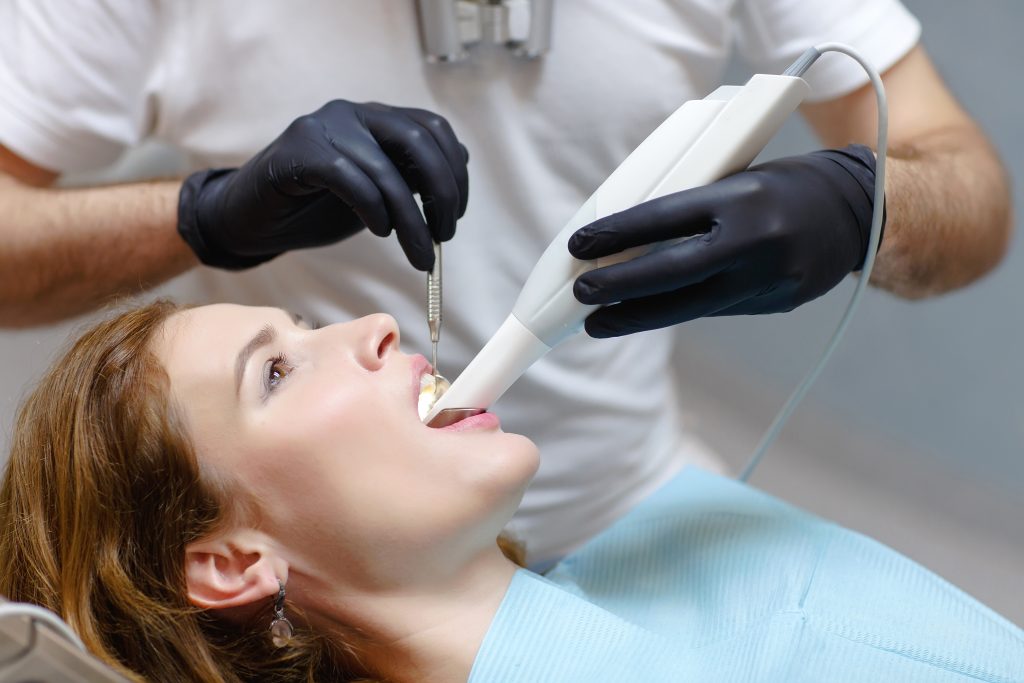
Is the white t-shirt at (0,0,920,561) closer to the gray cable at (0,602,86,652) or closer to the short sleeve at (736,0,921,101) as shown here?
the short sleeve at (736,0,921,101)

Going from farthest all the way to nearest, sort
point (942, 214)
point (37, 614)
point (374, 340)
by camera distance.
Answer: point (942, 214), point (374, 340), point (37, 614)

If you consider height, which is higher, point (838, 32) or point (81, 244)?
point (838, 32)

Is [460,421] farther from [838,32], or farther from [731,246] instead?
[838,32]

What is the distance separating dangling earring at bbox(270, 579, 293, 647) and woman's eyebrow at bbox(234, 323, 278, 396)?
21 cm

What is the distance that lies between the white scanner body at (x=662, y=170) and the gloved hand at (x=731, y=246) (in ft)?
0.06

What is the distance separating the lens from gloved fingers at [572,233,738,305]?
0.83 metres

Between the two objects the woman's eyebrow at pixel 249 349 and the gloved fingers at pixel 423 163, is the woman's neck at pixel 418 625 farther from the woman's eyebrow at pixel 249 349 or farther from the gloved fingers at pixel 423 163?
the gloved fingers at pixel 423 163

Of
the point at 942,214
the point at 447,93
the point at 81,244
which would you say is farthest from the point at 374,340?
the point at 942,214

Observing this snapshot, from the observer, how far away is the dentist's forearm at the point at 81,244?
47.6 inches

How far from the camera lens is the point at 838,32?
3.97 feet

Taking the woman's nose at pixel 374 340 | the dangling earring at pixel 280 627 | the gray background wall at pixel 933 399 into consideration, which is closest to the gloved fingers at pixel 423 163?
the woman's nose at pixel 374 340

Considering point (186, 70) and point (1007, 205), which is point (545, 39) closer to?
point (186, 70)

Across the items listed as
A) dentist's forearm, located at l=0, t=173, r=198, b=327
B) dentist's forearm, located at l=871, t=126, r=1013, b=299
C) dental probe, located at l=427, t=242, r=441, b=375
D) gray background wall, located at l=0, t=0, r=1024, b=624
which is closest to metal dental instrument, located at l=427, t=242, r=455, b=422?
dental probe, located at l=427, t=242, r=441, b=375

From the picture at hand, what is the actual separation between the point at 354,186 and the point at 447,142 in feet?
0.40
